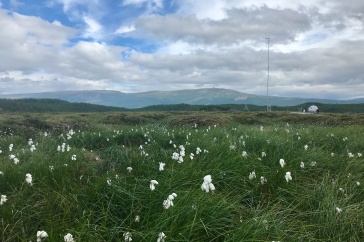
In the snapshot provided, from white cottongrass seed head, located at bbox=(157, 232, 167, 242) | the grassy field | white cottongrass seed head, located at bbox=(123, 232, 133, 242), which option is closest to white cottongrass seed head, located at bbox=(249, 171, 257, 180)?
the grassy field

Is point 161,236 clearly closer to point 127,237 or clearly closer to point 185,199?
A: point 127,237

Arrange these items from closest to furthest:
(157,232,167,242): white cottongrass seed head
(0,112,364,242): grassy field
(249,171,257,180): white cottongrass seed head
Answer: (157,232,167,242): white cottongrass seed head → (0,112,364,242): grassy field → (249,171,257,180): white cottongrass seed head

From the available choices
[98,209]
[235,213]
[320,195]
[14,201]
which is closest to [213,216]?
[235,213]

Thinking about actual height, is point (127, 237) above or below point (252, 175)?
below

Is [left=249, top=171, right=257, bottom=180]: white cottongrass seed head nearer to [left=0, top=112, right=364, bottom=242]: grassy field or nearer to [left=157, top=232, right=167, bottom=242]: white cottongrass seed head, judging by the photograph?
[left=0, top=112, right=364, bottom=242]: grassy field

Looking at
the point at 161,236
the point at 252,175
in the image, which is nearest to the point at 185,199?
the point at 161,236

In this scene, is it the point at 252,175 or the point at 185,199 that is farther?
the point at 252,175

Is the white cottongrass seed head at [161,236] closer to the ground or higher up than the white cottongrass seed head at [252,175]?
closer to the ground

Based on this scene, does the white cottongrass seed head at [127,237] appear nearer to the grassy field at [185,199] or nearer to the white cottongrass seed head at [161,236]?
the grassy field at [185,199]

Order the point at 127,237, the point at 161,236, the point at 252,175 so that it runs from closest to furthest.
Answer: the point at 161,236, the point at 127,237, the point at 252,175

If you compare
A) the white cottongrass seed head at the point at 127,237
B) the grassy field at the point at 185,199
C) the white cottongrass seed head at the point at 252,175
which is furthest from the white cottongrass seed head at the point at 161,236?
the white cottongrass seed head at the point at 252,175

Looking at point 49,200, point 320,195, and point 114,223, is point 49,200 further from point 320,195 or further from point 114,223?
point 320,195

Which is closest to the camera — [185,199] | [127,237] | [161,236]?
[161,236]

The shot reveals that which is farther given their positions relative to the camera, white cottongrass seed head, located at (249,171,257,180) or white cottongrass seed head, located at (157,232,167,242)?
white cottongrass seed head, located at (249,171,257,180)
